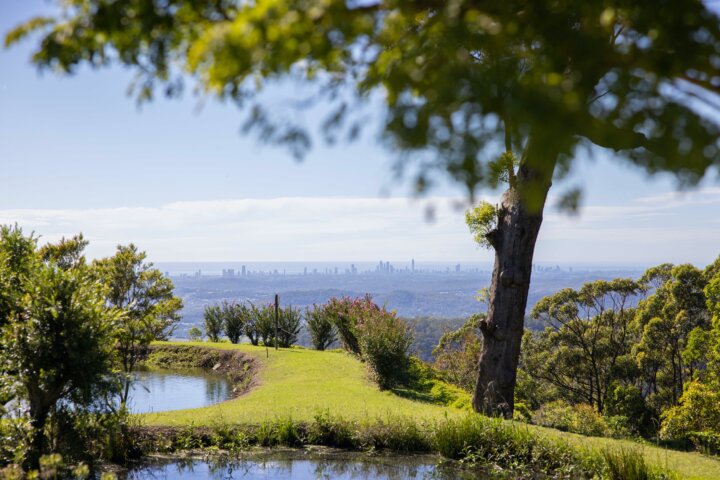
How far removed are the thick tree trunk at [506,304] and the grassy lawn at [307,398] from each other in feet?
2.58

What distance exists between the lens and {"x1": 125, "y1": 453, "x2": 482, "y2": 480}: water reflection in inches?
253

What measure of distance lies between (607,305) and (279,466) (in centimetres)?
2102

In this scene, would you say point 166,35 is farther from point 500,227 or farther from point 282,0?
point 500,227

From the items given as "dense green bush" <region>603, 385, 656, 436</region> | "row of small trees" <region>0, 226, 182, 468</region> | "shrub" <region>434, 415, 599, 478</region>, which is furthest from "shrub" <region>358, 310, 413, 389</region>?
"dense green bush" <region>603, 385, 656, 436</region>

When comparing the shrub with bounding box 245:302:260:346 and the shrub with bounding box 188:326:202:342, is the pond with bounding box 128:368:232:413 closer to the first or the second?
the shrub with bounding box 245:302:260:346

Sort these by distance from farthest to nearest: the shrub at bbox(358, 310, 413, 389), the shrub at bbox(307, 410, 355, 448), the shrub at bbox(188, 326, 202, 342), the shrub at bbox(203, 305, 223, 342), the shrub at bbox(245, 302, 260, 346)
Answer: the shrub at bbox(188, 326, 202, 342) → the shrub at bbox(203, 305, 223, 342) → the shrub at bbox(245, 302, 260, 346) → the shrub at bbox(358, 310, 413, 389) → the shrub at bbox(307, 410, 355, 448)

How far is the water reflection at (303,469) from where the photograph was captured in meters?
6.43

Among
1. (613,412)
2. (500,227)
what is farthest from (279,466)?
(613,412)

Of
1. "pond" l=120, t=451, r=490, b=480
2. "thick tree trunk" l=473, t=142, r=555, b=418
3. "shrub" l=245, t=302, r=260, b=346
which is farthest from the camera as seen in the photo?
"shrub" l=245, t=302, r=260, b=346

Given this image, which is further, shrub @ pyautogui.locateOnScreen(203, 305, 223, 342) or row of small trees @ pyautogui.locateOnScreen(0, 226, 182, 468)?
shrub @ pyautogui.locateOnScreen(203, 305, 223, 342)

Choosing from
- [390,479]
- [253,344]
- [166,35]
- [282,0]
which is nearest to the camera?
[282,0]

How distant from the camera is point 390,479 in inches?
257

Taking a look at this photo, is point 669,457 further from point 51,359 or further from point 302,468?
point 51,359

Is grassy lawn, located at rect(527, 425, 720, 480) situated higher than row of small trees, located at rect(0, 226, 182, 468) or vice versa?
row of small trees, located at rect(0, 226, 182, 468)
